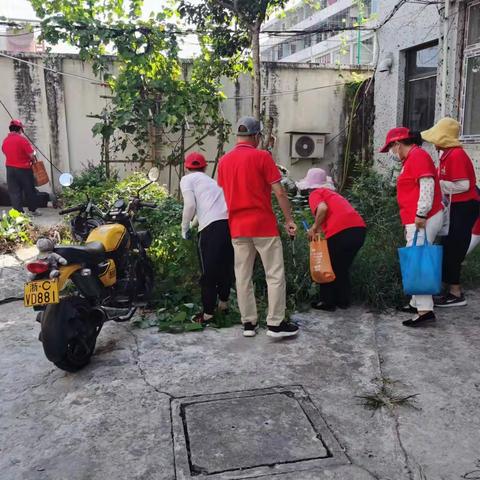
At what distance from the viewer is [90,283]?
144 inches

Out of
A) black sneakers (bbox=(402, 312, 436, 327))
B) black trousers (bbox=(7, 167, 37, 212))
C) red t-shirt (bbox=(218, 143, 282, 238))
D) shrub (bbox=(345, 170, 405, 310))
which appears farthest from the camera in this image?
black trousers (bbox=(7, 167, 37, 212))

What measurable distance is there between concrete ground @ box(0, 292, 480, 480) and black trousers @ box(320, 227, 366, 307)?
44cm

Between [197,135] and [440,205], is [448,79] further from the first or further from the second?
[197,135]

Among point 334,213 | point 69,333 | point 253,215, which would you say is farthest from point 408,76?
point 69,333

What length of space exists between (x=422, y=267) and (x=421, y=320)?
51 cm

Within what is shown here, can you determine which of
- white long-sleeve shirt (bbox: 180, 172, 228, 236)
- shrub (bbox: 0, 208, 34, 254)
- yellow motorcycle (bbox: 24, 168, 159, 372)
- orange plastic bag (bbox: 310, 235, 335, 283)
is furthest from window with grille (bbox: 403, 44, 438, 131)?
shrub (bbox: 0, 208, 34, 254)

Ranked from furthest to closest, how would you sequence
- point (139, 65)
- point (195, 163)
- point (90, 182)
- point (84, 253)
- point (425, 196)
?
point (90, 182), point (139, 65), point (195, 163), point (425, 196), point (84, 253)

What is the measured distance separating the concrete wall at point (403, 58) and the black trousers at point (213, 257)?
4.10 metres

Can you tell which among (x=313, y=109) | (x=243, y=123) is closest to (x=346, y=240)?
(x=243, y=123)

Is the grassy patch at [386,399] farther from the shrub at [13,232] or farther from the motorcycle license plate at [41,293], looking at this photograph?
the shrub at [13,232]

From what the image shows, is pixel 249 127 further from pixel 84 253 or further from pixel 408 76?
pixel 408 76

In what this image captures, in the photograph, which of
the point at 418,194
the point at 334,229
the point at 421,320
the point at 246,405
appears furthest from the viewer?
the point at 334,229

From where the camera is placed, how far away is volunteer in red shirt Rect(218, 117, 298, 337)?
380 cm

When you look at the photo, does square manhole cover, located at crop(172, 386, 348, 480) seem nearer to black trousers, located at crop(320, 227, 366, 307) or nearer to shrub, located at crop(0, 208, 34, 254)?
black trousers, located at crop(320, 227, 366, 307)
